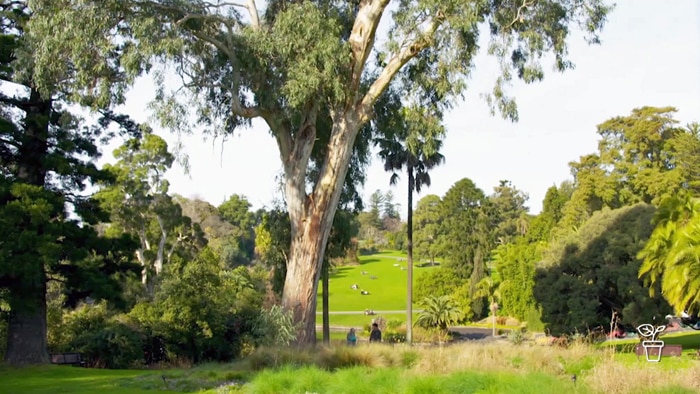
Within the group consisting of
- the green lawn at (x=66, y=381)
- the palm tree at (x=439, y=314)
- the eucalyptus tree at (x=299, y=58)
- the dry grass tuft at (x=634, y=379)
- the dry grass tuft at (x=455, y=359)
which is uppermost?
the eucalyptus tree at (x=299, y=58)

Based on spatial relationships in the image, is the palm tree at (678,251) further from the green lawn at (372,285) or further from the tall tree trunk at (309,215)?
the green lawn at (372,285)

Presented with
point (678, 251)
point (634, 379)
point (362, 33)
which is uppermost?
point (362, 33)

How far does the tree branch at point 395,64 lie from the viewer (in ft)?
67.6

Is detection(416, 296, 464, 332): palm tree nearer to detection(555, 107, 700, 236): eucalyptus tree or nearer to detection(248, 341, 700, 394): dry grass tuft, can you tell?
detection(555, 107, 700, 236): eucalyptus tree

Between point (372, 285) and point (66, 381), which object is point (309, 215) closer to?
point (66, 381)

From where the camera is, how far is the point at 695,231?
974 inches

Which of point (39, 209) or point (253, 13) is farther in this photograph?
point (253, 13)

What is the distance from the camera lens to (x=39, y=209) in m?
18.3

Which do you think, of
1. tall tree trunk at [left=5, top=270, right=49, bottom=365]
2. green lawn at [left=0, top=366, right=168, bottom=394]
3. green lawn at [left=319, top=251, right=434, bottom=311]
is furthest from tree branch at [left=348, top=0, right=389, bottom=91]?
green lawn at [left=319, top=251, right=434, bottom=311]

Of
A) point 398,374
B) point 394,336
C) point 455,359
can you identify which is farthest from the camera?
point 394,336


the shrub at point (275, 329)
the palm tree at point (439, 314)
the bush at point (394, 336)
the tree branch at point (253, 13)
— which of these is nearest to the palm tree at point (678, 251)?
the shrub at point (275, 329)

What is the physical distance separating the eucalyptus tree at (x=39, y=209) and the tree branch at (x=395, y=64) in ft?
25.4

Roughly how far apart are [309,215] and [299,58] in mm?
4690

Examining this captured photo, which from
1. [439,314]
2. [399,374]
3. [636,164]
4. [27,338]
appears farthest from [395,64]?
[636,164]
